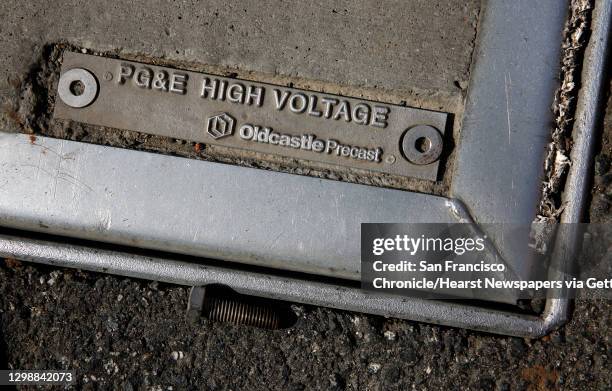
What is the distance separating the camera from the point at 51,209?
1526 mm

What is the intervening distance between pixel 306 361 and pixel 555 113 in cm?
98

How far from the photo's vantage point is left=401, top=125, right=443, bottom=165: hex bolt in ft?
4.98

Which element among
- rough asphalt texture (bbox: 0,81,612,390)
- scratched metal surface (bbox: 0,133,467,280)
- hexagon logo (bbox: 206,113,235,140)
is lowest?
rough asphalt texture (bbox: 0,81,612,390)

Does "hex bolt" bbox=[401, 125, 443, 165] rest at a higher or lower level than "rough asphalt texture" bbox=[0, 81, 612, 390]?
higher

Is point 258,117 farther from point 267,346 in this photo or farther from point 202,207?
point 267,346

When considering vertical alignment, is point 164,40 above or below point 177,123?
above

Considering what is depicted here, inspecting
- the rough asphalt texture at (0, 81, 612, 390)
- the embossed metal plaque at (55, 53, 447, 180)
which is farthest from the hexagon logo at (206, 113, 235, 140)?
the rough asphalt texture at (0, 81, 612, 390)

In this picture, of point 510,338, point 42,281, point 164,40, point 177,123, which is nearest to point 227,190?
point 177,123

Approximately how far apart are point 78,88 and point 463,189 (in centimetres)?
111

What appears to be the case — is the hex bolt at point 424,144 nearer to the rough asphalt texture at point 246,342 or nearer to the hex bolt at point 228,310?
the rough asphalt texture at point 246,342

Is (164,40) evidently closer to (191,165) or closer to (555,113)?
(191,165)

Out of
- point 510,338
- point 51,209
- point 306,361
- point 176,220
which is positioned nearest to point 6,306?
point 51,209

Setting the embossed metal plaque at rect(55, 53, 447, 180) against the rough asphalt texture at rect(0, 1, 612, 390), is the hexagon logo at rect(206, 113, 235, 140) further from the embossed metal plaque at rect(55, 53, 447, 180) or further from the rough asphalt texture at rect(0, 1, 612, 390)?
the rough asphalt texture at rect(0, 1, 612, 390)

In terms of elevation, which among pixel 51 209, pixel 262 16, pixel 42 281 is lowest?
pixel 42 281
